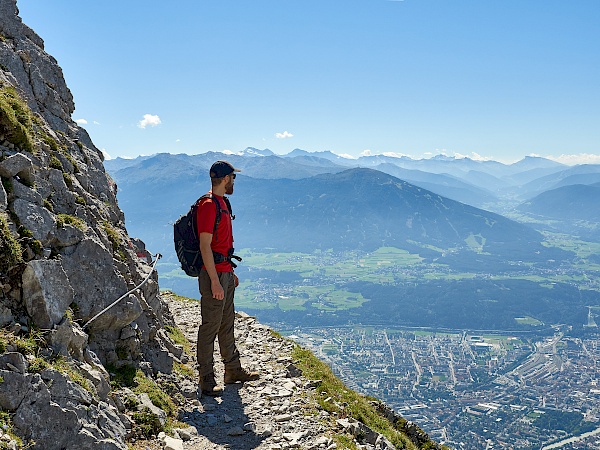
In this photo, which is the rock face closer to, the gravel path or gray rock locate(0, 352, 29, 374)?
gray rock locate(0, 352, 29, 374)

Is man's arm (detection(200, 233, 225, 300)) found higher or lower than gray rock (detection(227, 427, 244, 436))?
higher

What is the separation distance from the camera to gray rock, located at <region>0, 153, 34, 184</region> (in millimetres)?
6879

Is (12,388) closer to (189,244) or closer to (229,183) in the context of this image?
(189,244)

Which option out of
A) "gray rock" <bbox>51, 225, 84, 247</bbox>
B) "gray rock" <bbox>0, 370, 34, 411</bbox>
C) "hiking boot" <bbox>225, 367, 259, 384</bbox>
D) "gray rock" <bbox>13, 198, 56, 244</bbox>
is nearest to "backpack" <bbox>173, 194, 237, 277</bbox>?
"gray rock" <bbox>51, 225, 84, 247</bbox>

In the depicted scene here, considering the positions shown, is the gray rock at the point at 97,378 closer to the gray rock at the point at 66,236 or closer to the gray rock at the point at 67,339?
the gray rock at the point at 67,339

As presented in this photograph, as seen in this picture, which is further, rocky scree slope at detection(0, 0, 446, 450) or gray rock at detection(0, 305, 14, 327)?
gray rock at detection(0, 305, 14, 327)

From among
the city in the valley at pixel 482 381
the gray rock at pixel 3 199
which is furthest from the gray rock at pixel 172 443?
the city in the valley at pixel 482 381

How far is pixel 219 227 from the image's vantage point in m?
9.40

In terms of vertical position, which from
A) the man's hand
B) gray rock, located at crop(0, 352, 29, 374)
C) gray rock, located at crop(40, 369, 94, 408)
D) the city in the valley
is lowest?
the city in the valley

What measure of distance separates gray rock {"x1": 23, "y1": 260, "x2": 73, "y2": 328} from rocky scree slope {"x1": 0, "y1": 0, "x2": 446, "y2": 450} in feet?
0.05

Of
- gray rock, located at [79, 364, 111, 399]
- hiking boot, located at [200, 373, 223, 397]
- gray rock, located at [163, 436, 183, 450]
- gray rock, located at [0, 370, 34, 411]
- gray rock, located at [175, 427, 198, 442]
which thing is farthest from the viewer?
hiking boot, located at [200, 373, 223, 397]

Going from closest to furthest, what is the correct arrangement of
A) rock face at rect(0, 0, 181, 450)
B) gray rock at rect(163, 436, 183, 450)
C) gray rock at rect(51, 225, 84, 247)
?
rock face at rect(0, 0, 181, 450) < gray rock at rect(163, 436, 183, 450) < gray rock at rect(51, 225, 84, 247)

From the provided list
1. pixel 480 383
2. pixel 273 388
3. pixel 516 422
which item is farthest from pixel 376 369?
pixel 273 388

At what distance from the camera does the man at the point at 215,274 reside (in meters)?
9.00
